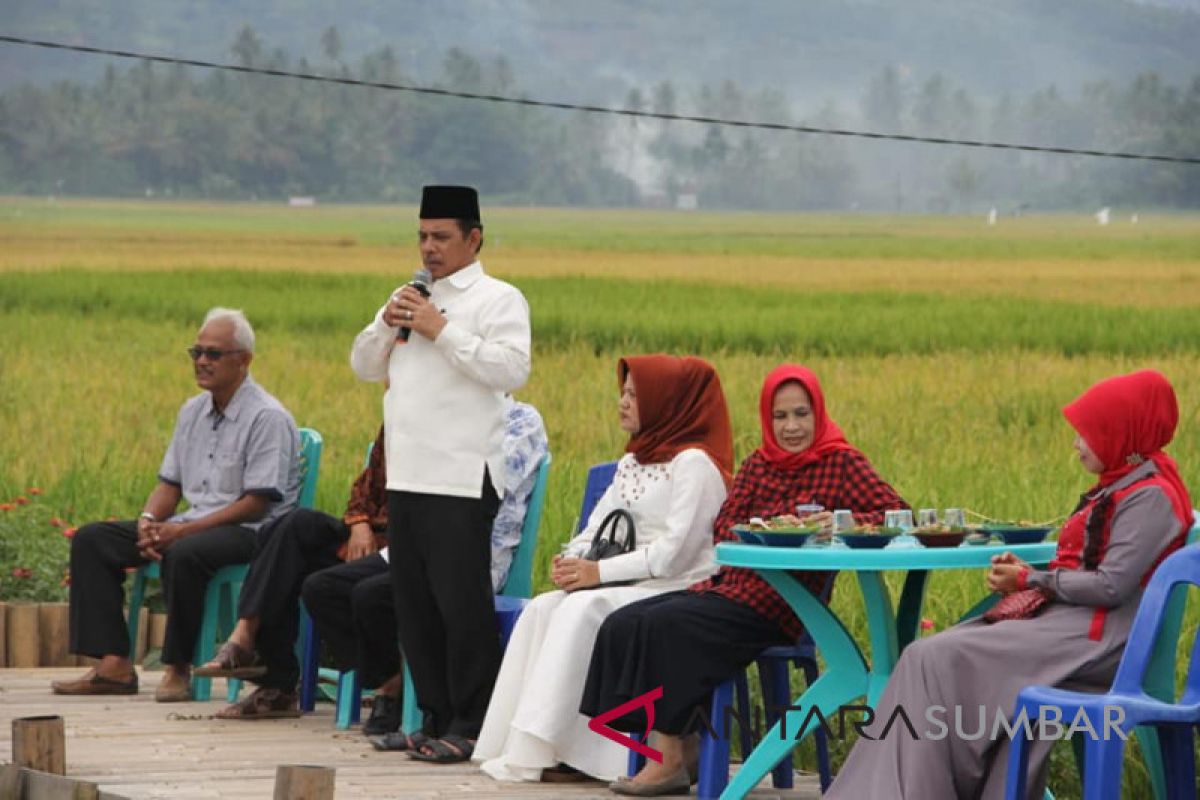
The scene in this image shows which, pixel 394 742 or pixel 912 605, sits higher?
pixel 912 605

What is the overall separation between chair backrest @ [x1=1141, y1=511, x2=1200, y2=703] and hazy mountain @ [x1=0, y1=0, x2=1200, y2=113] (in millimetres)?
13898

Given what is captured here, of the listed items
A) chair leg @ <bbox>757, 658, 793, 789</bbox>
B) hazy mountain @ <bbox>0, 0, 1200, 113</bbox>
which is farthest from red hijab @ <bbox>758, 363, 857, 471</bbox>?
hazy mountain @ <bbox>0, 0, 1200, 113</bbox>

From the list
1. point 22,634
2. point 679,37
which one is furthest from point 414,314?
point 679,37

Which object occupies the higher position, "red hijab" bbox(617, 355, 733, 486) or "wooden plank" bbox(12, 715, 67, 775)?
"red hijab" bbox(617, 355, 733, 486)

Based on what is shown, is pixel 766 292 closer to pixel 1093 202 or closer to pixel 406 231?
pixel 1093 202

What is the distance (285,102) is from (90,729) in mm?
23249

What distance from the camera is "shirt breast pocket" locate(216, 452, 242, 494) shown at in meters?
7.09

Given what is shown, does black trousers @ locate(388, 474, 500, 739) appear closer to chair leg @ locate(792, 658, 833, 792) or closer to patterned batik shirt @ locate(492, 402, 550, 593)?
patterned batik shirt @ locate(492, 402, 550, 593)

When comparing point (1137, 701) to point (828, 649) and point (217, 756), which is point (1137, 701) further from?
point (217, 756)

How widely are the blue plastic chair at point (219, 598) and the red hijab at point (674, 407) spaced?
1428 millimetres

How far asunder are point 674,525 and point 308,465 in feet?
6.45

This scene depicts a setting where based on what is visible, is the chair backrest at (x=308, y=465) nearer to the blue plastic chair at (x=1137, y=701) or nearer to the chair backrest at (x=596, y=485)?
the chair backrest at (x=596, y=485)

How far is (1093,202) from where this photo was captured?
19891 millimetres

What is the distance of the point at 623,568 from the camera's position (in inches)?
226
